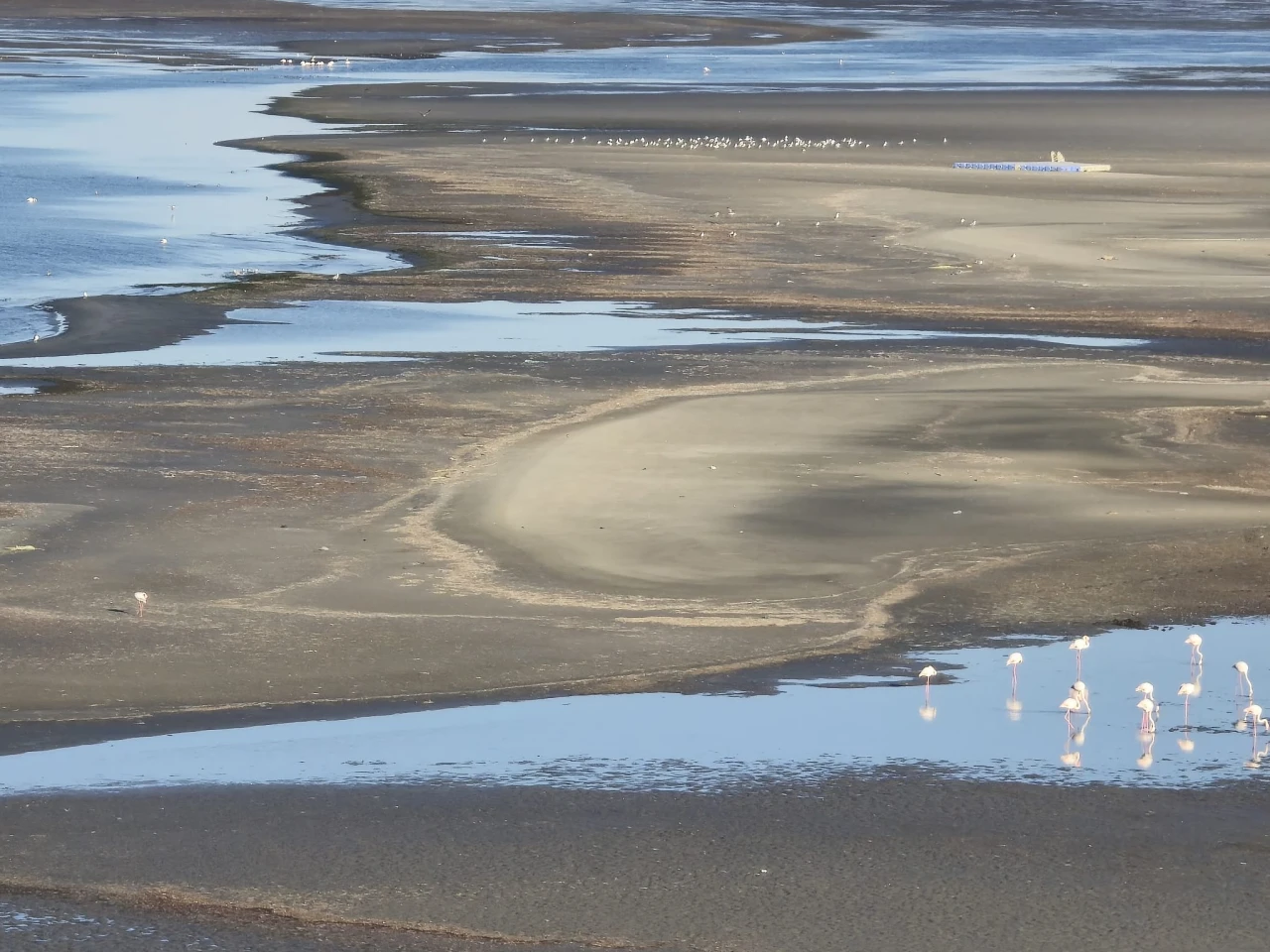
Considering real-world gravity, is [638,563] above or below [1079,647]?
below

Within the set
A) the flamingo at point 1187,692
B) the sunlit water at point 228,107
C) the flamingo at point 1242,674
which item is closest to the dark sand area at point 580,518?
the flamingo at point 1242,674

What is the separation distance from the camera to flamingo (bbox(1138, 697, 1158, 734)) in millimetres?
10023

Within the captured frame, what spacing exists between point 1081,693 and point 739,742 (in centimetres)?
170

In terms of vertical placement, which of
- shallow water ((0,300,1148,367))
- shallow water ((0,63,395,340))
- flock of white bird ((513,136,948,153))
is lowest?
shallow water ((0,63,395,340))

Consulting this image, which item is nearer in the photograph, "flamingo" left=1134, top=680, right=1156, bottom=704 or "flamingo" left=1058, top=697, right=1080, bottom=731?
"flamingo" left=1058, top=697, right=1080, bottom=731

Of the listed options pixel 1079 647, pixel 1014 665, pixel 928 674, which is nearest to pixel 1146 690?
pixel 1079 647

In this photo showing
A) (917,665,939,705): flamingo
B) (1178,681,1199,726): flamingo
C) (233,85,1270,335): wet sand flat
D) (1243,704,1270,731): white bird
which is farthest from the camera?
(233,85,1270,335): wet sand flat

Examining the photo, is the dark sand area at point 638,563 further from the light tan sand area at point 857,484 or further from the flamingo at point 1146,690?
the flamingo at point 1146,690

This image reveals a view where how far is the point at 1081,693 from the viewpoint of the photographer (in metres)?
10.4

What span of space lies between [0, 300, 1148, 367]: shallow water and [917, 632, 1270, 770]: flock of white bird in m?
11.9

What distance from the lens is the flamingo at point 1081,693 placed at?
33.8 ft

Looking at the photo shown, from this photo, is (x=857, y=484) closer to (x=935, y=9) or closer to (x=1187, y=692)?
(x=1187, y=692)

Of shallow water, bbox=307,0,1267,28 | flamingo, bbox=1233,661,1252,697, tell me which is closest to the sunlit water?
shallow water, bbox=307,0,1267,28

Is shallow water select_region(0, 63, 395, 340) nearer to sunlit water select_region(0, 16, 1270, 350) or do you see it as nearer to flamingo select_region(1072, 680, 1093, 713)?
sunlit water select_region(0, 16, 1270, 350)
